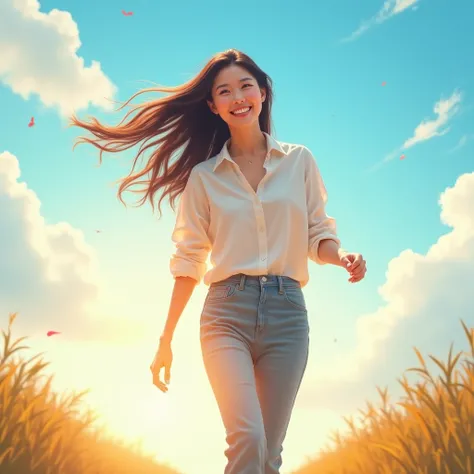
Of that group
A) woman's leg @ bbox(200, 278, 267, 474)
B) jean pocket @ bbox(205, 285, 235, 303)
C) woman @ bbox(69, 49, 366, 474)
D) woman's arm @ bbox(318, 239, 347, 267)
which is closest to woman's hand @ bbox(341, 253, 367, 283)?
woman @ bbox(69, 49, 366, 474)

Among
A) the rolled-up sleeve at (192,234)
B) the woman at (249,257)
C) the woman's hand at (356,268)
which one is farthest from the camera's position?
the rolled-up sleeve at (192,234)

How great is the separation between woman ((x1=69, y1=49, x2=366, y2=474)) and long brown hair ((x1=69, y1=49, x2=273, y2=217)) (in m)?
0.02

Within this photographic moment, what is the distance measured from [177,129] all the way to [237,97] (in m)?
0.88

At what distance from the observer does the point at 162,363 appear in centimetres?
360

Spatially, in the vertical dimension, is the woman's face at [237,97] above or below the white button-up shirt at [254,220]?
above

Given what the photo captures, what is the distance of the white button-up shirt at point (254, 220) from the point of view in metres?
3.58

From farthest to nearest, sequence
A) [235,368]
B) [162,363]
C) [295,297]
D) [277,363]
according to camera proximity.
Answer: [162,363]
[295,297]
[277,363]
[235,368]

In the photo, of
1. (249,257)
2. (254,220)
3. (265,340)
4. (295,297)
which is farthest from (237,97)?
(265,340)

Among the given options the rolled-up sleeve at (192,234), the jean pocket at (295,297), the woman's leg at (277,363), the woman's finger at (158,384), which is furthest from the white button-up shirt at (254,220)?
the woman's finger at (158,384)

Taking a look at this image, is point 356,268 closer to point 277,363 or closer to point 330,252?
point 330,252

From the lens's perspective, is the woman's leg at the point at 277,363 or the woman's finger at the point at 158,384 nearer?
the woman's leg at the point at 277,363

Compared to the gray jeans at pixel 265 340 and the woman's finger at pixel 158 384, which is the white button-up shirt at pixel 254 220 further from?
the woman's finger at pixel 158 384

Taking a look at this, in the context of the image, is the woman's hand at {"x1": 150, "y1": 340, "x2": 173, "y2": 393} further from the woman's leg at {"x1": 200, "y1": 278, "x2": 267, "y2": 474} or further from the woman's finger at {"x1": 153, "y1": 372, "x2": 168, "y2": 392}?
the woman's leg at {"x1": 200, "y1": 278, "x2": 267, "y2": 474}

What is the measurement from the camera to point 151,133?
490 cm
